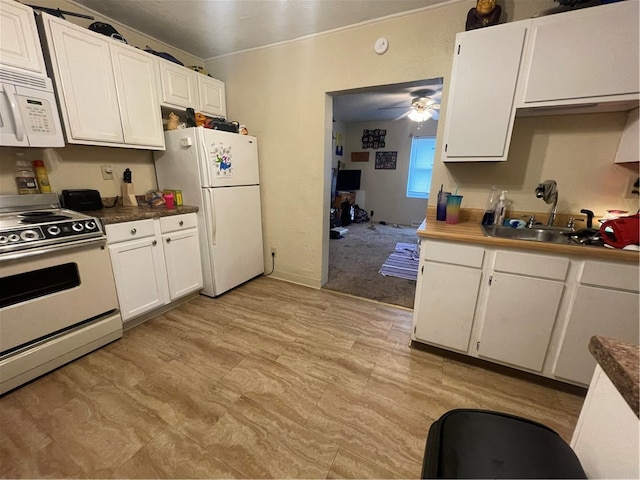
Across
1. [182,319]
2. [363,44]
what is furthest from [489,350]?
[363,44]

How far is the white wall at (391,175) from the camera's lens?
19.8ft

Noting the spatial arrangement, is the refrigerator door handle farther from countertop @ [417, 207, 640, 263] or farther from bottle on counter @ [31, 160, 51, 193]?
countertop @ [417, 207, 640, 263]

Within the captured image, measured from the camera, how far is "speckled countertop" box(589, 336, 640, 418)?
442 millimetres

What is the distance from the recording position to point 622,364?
1.59 feet

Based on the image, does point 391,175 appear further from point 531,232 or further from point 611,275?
point 611,275

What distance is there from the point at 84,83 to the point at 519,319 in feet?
11.0

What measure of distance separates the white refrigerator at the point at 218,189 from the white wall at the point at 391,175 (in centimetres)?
428

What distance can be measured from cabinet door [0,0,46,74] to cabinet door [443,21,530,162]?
2699 millimetres

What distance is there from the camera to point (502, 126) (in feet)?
5.57

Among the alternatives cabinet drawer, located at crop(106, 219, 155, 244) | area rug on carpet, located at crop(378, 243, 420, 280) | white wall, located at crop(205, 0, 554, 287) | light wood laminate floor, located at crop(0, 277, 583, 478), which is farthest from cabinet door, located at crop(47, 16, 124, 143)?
area rug on carpet, located at crop(378, 243, 420, 280)

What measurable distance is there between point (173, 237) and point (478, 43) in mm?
2690

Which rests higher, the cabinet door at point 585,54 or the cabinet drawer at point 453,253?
the cabinet door at point 585,54

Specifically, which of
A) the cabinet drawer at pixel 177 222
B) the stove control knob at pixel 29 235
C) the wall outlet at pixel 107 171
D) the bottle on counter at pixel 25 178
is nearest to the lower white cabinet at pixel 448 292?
the cabinet drawer at pixel 177 222

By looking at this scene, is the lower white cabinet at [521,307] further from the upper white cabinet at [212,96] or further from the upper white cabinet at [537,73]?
the upper white cabinet at [212,96]
